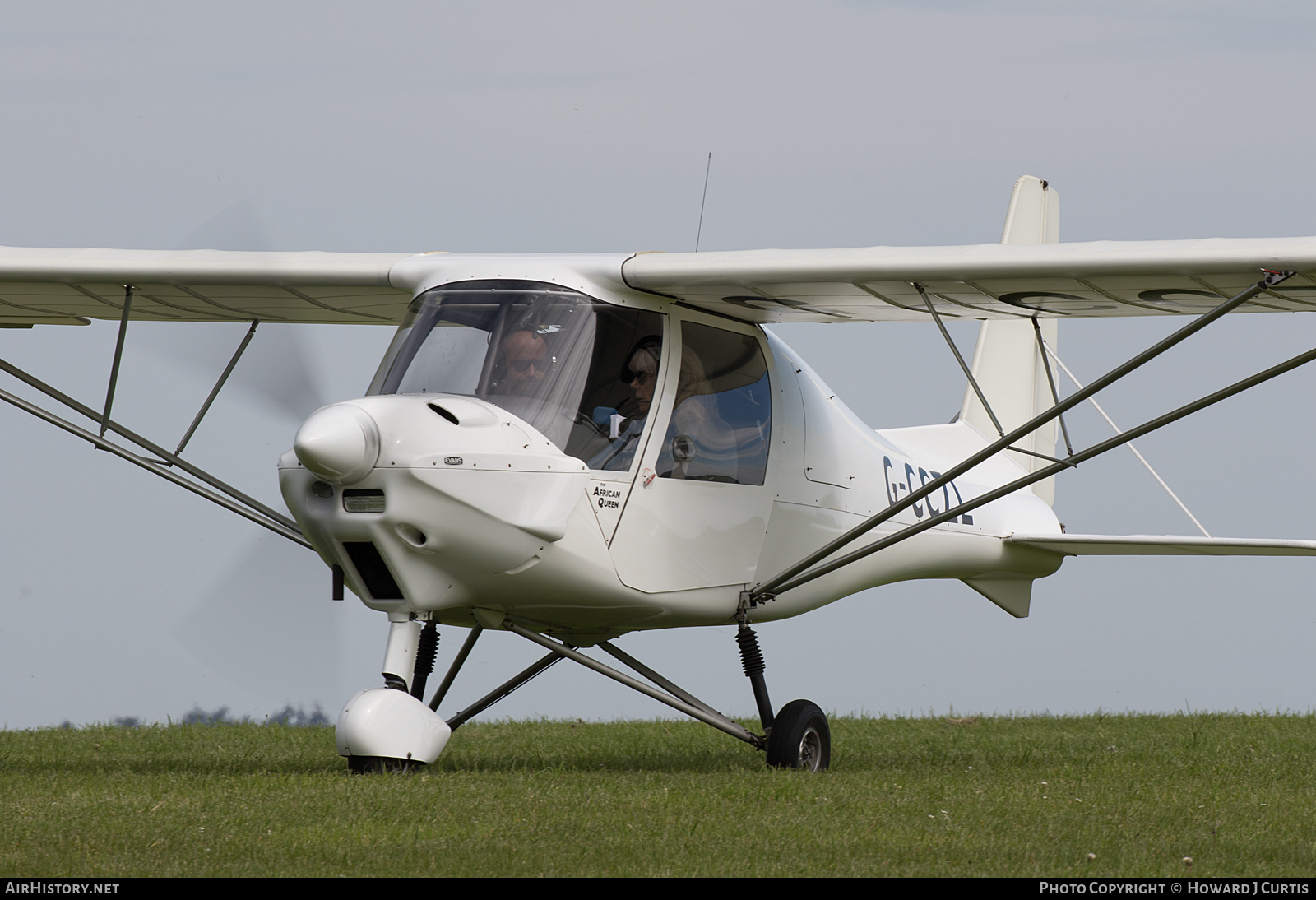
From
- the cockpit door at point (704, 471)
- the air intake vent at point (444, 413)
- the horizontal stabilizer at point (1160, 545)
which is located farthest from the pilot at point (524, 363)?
the horizontal stabilizer at point (1160, 545)

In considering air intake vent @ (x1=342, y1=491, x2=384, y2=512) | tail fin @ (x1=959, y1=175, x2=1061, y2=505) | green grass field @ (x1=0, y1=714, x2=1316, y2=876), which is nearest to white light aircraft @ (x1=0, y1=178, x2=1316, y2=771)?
air intake vent @ (x1=342, y1=491, x2=384, y2=512)

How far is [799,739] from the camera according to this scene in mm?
9578

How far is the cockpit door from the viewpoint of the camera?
9.17 metres

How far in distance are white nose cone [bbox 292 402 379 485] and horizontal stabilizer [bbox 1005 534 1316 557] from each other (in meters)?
6.71

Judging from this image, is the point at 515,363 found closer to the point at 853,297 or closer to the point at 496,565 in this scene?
the point at 496,565

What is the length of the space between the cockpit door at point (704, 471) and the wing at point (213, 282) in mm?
2052

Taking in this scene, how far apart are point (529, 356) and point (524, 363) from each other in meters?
0.05

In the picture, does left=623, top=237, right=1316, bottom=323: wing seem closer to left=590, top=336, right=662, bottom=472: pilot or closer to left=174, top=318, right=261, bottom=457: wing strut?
left=590, top=336, right=662, bottom=472: pilot

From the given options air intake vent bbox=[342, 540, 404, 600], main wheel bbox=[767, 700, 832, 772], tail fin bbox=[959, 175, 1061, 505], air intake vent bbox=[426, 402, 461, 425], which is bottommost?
main wheel bbox=[767, 700, 832, 772]

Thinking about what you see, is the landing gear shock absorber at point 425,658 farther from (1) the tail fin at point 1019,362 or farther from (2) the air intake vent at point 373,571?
(1) the tail fin at point 1019,362

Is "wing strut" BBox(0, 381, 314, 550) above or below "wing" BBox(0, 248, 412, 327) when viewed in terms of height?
below

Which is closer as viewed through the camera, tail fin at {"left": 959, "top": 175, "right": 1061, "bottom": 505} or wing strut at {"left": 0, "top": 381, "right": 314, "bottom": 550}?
wing strut at {"left": 0, "top": 381, "right": 314, "bottom": 550}
